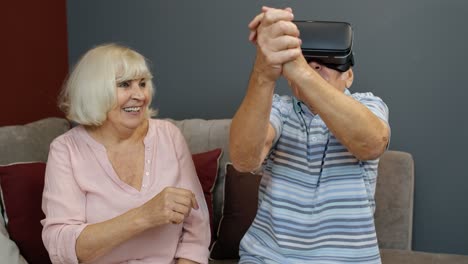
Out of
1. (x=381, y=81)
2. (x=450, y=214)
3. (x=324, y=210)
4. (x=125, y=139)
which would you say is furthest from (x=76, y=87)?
(x=450, y=214)

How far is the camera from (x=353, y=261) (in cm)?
130

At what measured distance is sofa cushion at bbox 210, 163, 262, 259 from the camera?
85.6 inches

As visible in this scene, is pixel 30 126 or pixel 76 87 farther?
pixel 30 126

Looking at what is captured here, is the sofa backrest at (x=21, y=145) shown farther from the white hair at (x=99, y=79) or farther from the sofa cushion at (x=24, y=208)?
the white hair at (x=99, y=79)

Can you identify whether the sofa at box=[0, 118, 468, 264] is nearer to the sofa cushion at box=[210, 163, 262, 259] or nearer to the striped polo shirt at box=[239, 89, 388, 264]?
the sofa cushion at box=[210, 163, 262, 259]

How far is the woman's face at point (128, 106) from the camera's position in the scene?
71.1 inches

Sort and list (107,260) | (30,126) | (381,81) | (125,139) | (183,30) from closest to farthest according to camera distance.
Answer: (107,260), (125,139), (30,126), (381,81), (183,30)

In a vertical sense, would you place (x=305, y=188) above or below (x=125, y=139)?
above

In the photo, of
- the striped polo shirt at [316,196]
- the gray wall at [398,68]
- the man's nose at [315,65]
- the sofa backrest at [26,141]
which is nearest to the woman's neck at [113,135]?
the sofa backrest at [26,141]

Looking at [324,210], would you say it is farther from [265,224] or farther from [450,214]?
[450,214]

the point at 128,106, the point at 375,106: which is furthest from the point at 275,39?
the point at 128,106

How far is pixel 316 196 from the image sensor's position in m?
1.32

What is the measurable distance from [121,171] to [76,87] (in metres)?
0.31

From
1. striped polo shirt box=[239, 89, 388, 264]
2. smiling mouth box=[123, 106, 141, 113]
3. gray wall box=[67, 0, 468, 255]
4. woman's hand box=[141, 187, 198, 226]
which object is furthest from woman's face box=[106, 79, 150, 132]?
gray wall box=[67, 0, 468, 255]
